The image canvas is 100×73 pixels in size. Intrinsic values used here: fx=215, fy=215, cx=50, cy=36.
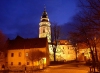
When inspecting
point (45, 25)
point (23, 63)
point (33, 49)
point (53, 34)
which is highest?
point (45, 25)

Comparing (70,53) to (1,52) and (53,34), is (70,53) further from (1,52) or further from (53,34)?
(1,52)

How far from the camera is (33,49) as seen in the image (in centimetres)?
6272

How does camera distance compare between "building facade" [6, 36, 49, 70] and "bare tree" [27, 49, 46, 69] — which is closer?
"bare tree" [27, 49, 46, 69]

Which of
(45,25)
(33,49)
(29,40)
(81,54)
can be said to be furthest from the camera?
(45,25)

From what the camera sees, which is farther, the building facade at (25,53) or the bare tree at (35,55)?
the building facade at (25,53)

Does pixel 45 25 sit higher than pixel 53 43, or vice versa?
pixel 45 25

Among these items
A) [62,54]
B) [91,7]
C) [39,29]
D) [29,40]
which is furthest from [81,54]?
[91,7]

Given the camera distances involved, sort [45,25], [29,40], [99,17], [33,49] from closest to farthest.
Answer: [99,17], [33,49], [29,40], [45,25]

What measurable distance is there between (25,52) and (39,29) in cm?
3522

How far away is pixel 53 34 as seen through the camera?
70812 mm

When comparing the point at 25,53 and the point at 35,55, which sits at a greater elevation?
the point at 25,53

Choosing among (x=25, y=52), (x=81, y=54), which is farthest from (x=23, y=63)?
(x=81, y=54)

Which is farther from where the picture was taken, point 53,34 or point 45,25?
point 45,25

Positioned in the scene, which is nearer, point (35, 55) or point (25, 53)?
point (35, 55)
